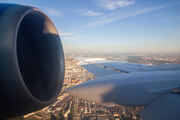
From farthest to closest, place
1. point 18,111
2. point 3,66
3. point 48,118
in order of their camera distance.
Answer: point 48,118 < point 18,111 < point 3,66

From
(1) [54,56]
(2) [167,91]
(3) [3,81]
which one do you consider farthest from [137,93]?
(3) [3,81]

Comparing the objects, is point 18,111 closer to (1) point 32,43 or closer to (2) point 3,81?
(2) point 3,81

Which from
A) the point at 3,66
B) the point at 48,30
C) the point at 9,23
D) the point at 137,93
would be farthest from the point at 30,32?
the point at 137,93

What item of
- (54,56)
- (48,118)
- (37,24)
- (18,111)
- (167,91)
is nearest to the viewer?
(18,111)

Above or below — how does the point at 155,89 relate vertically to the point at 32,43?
below

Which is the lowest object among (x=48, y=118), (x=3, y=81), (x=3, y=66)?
(x=48, y=118)

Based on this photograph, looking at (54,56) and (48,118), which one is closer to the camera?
(54,56)
